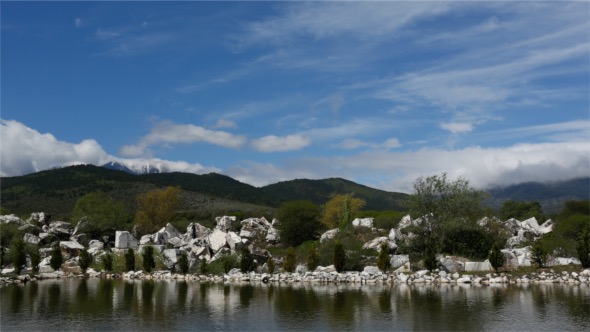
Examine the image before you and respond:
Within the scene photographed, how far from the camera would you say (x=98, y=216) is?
264ft

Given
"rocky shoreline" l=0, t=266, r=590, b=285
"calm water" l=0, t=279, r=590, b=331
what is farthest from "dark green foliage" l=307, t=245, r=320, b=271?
"calm water" l=0, t=279, r=590, b=331

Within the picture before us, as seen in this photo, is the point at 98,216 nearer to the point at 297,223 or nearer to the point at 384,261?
the point at 297,223

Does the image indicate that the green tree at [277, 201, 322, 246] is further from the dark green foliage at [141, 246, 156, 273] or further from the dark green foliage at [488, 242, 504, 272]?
the dark green foliage at [488, 242, 504, 272]

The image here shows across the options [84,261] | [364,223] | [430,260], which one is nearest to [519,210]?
[364,223]

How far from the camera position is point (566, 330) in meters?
22.4

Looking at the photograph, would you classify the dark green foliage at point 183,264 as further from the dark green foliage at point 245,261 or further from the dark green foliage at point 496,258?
the dark green foliage at point 496,258

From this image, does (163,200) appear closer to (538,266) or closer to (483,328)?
(538,266)

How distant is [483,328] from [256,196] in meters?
159

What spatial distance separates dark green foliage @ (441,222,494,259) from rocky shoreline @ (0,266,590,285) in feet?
26.1

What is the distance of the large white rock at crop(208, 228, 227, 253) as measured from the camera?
59250mm

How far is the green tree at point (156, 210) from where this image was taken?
287ft

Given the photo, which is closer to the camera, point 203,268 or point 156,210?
point 203,268

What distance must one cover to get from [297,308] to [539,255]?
2626 cm

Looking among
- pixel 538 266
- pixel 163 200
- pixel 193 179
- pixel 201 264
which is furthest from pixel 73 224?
pixel 193 179
